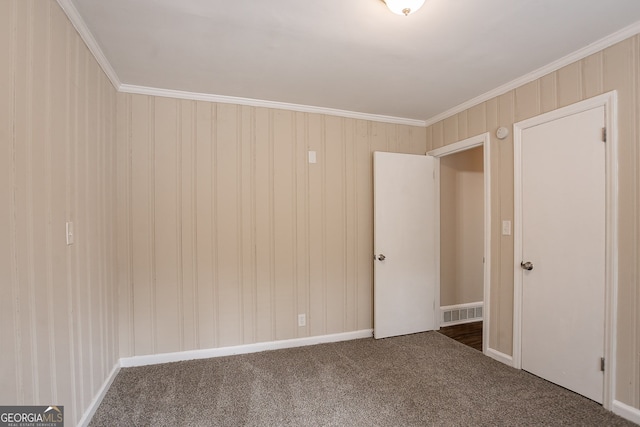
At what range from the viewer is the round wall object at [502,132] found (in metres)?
2.62

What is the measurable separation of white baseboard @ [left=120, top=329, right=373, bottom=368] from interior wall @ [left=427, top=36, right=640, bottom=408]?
1444 mm

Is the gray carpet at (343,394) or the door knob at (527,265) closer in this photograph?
the gray carpet at (343,394)

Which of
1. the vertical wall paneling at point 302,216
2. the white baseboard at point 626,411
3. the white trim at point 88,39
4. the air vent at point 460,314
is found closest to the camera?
the white trim at point 88,39

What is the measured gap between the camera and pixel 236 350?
9.34 feet

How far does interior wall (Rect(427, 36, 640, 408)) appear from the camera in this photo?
1.84 m

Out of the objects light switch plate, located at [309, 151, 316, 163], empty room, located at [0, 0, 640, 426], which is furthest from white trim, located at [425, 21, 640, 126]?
light switch plate, located at [309, 151, 316, 163]

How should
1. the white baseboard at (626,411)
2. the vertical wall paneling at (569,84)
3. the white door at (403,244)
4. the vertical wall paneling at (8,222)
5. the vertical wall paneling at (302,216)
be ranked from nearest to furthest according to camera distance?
the vertical wall paneling at (8,222), the white baseboard at (626,411), the vertical wall paneling at (569,84), the vertical wall paneling at (302,216), the white door at (403,244)

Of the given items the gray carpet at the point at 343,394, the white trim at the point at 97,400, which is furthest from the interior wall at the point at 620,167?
the white trim at the point at 97,400

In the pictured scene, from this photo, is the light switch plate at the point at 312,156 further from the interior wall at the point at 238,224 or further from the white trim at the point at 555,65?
the white trim at the point at 555,65

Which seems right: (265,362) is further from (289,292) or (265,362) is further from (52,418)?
(52,418)

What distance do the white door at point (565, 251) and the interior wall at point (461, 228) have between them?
1.21 meters

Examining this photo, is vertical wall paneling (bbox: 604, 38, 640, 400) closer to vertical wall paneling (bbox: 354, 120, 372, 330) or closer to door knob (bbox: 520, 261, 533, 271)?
door knob (bbox: 520, 261, 533, 271)

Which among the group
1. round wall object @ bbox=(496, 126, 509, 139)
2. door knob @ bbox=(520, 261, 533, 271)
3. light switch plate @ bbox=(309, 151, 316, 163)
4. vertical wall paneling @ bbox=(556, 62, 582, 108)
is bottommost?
door knob @ bbox=(520, 261, 533, 271)

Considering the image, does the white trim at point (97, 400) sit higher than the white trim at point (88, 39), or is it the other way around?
the white trim at point (88, 39)
